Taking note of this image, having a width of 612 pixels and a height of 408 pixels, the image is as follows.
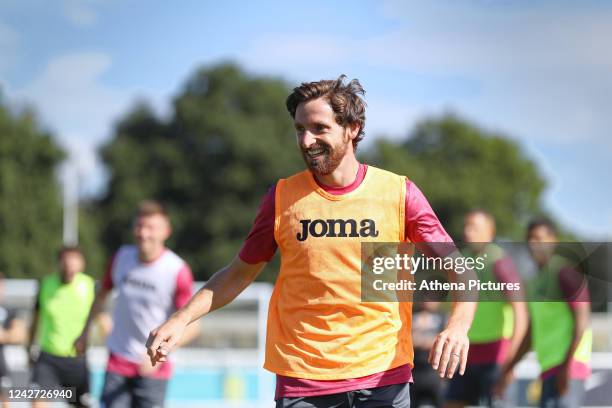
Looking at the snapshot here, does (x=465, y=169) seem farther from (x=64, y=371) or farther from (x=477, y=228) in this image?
(x=477, y=228)

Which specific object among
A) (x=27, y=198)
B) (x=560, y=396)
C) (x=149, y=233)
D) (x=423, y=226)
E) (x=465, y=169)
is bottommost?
(x=560, y=396)

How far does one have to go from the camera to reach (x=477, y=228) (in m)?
9.27

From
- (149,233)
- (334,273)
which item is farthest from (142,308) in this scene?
(334,273)

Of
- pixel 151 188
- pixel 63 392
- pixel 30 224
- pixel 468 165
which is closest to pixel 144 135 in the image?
pixel 151 188

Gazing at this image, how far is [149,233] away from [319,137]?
4105mm

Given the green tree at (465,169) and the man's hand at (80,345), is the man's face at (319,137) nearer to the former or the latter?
the man's hand at (80,345)

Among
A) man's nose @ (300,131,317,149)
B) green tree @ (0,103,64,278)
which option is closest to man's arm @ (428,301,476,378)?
man's nose @ (300,131,317,149)

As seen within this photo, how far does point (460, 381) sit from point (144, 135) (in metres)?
57.6

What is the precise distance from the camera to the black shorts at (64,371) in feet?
34.2

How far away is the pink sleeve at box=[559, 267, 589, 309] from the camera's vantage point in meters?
7.90

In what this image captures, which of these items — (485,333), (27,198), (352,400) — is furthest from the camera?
(27,198)

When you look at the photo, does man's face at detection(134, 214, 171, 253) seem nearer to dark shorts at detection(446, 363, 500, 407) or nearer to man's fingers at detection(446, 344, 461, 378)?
dark shorts at detection(446, 363, 500, 407)

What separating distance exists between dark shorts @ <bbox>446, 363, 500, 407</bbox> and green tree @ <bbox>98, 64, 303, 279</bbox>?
5089cm

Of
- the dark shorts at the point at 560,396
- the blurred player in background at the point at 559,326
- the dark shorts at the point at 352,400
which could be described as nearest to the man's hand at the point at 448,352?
the dark shorts at the point at 352,400
